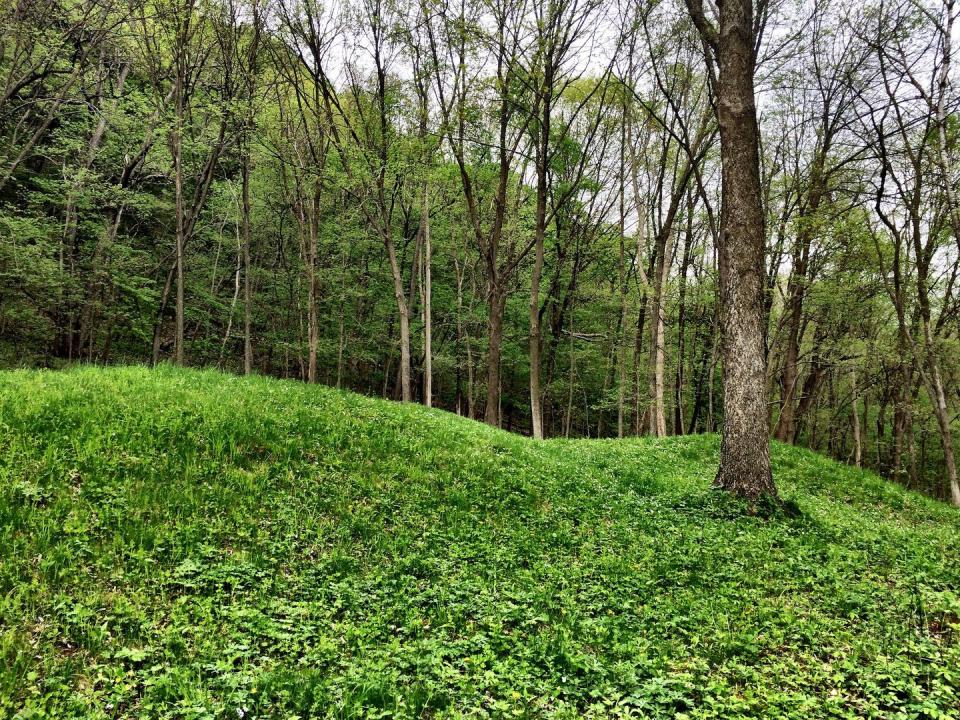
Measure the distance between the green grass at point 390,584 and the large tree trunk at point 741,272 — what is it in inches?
34.8

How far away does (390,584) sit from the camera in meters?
5.09

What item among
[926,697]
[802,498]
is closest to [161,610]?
[926,697]

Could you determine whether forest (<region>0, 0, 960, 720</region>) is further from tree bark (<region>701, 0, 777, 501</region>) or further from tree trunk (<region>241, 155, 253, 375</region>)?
tree trunk (<region>241, 155, 253, 375</region>)

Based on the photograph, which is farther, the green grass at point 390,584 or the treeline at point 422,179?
the treeline at point 422,179

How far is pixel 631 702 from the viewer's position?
3521 millimetres

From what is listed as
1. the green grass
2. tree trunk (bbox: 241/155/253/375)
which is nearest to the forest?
the green grass

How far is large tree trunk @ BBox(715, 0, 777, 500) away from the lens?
8445 mm

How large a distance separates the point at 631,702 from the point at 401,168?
18.3 meters

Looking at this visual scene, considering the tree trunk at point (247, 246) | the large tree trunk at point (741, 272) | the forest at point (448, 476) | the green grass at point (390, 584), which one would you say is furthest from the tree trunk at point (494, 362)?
the tree trunk at point (247, 246)

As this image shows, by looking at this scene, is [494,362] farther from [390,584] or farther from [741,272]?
[390,584]

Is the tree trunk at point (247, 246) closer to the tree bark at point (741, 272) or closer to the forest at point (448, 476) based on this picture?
the forest at point (448, 476)

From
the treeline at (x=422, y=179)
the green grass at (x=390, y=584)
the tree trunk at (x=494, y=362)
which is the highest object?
the treeline at (x=422, y=179)

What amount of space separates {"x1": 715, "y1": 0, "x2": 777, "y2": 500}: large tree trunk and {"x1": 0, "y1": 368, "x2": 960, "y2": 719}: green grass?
885 millimetres

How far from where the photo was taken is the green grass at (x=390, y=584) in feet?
11.4
